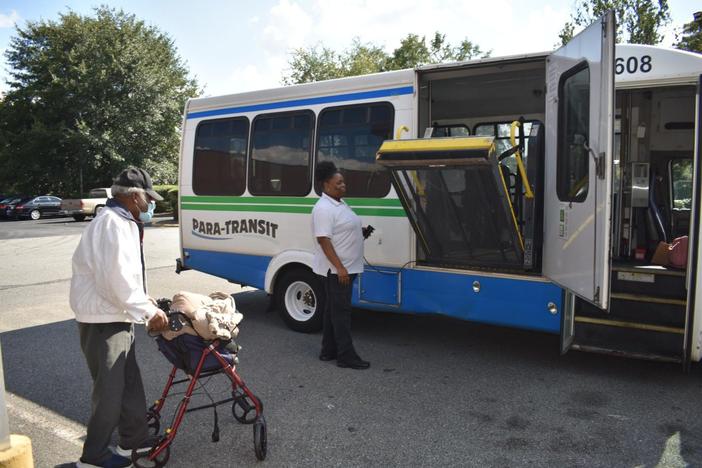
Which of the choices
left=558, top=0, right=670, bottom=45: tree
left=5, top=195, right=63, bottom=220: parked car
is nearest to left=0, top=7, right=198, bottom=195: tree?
left=5, top=195, right=63, bottom=220: parked car

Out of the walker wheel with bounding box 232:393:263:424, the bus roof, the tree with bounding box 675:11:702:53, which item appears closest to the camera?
the walker wheel with bounding box 232:393:263:424

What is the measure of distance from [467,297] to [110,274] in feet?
10.9

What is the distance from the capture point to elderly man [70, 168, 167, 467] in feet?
10.5

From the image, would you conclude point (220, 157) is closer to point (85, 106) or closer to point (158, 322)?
point (158, 322)

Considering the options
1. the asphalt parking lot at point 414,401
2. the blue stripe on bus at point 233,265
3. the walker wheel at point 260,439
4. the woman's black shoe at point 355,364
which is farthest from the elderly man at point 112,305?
the blue stripe on bus at point 233,265

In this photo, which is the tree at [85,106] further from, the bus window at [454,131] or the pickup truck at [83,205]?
the bus window at [454,131]

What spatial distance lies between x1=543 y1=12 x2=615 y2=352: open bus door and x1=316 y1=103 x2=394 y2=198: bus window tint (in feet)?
5.35

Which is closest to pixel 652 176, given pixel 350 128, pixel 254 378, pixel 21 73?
pixel 350 128

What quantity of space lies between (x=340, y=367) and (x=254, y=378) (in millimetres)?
806

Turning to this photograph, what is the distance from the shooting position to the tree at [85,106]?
104 feet

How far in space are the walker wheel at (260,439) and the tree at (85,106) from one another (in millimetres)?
30952

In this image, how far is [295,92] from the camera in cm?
660

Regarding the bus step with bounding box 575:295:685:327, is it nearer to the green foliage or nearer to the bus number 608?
the bus number 608

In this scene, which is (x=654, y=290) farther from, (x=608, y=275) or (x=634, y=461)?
(x=634, y=461)
